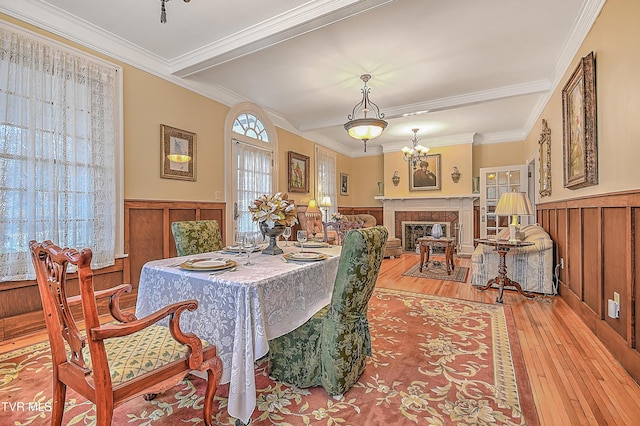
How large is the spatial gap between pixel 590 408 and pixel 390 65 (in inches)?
138

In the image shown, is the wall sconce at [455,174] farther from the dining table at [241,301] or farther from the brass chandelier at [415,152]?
the dining table at [241,301]

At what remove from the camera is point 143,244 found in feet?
11.3

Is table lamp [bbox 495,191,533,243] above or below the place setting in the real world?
above

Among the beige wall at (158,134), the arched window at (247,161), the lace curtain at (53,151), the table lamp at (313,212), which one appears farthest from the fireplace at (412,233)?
the lace curtain at (53,151)

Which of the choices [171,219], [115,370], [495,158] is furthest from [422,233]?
[115,370]

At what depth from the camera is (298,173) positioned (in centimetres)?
617

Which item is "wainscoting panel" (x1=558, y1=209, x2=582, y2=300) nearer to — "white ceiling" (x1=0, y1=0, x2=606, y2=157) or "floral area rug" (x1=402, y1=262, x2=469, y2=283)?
"floral area rug" (x1=402, y1=262, x2=469, y2=283)

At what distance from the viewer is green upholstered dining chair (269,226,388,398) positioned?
1587mm

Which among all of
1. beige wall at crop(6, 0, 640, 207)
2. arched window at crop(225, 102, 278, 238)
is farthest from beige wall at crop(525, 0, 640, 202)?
arched window at crop(225, 102, 278, 238)

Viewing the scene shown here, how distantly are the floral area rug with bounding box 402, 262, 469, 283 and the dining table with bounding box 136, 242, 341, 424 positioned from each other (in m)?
3.22

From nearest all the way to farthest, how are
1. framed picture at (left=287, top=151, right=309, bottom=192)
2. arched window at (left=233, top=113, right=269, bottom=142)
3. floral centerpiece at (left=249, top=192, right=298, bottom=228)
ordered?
floral centerpiece at (left=249, top=192, right=298, bottom=228)
arched window at (left=233, top=113, right=269, bottom=142)
framed picture at (left=287, top=151, right=309, bottom=192)

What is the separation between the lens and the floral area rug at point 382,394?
1.56 metres

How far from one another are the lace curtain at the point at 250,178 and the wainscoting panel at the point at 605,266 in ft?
12.8

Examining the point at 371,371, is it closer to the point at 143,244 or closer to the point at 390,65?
the point at 143,244
